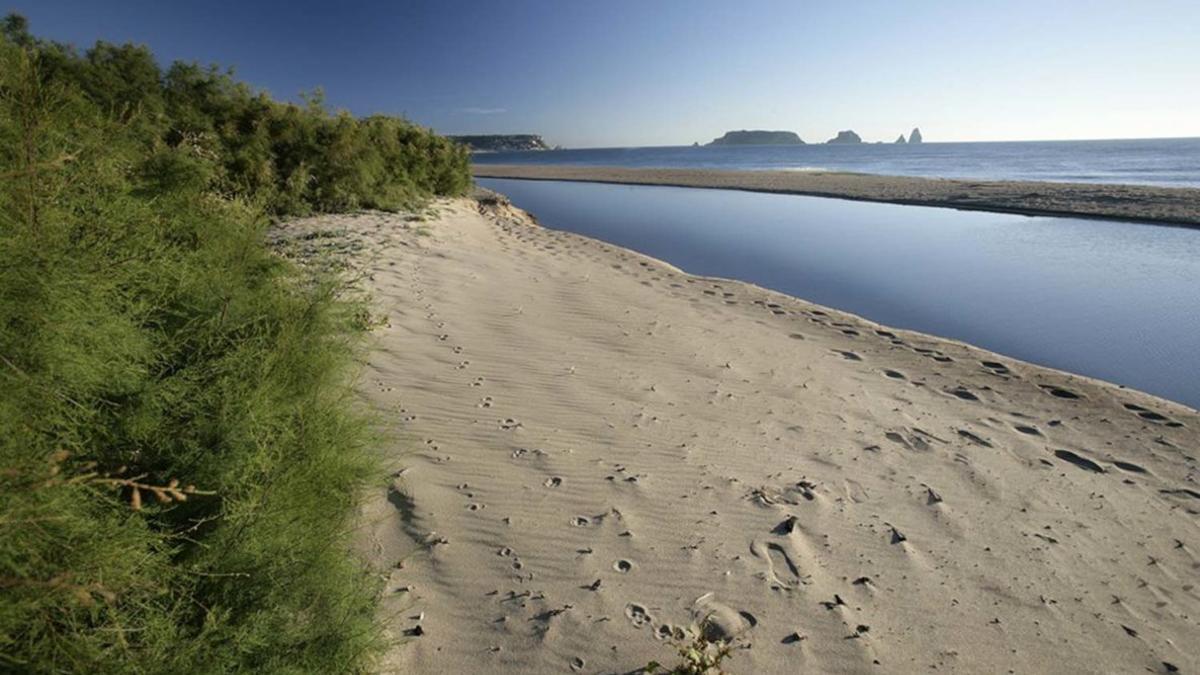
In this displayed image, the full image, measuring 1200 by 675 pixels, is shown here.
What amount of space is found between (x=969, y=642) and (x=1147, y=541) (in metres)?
1.87

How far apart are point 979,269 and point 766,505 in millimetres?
10409

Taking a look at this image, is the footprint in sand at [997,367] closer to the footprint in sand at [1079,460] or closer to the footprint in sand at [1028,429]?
the footprint in sand at [1028,429]

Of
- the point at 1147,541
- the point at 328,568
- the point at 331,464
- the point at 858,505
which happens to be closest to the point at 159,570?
the point at 328,568

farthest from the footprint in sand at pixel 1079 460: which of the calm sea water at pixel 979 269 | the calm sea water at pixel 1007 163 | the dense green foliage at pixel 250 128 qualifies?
the calm sea water at pixel 1007 163

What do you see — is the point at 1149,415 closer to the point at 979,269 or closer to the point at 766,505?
the point at 766,505

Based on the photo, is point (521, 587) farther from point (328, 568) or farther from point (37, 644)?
point (37, 644)

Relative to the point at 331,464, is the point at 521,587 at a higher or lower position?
lower

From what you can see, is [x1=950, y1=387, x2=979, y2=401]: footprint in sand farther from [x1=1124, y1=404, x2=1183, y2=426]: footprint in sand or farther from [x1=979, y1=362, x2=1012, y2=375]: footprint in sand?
[x1=1124, y1=404, x2=1183, y2=426]: footprint in sand

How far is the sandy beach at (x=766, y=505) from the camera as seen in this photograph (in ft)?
9.46

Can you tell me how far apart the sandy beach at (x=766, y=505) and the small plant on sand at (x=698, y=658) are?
7cm

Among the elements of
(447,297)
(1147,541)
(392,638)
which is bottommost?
(1147,541)

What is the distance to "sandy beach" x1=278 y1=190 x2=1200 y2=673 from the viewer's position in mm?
2885

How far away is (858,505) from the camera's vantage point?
13.1 feet

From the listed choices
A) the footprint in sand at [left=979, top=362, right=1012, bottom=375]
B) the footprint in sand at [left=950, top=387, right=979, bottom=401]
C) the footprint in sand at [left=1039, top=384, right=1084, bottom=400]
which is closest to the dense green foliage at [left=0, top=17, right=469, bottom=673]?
the footprint in sand at [left=950, top=387, right=979, bottom=401]
